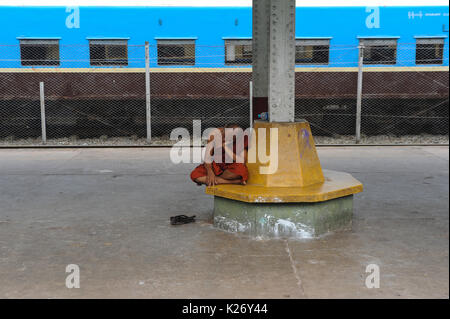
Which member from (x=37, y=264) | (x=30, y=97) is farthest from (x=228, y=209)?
(x=30, y=97)

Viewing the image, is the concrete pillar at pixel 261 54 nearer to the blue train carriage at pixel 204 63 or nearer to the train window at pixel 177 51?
the blue train carriage at pixel 204 63

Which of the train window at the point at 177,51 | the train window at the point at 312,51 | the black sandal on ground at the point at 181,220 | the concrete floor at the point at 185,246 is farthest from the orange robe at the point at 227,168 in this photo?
the train window at the point at 312,51

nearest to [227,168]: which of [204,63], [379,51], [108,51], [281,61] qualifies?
[281,61]

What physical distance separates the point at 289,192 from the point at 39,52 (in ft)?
32.2

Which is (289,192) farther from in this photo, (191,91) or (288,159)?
(191,91)

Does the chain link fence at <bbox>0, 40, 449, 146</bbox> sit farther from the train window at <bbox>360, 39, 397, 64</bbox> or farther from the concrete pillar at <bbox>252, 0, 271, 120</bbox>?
the concrete pillar at <bbox>252, 0, 271, 120</bbox>

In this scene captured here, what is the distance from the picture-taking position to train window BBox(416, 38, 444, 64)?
13281 millimetres

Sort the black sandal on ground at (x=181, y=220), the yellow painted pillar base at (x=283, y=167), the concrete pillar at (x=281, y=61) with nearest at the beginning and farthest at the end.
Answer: the yellow painted pillar base at (x=283, y=167), the concrete pillar at (x=281, y=61), the black sandal on ground at (x=181, y=220)

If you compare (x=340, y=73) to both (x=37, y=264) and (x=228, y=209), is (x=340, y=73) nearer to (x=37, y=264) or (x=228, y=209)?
(x=228, y=209)

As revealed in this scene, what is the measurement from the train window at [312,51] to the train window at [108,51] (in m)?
4.34

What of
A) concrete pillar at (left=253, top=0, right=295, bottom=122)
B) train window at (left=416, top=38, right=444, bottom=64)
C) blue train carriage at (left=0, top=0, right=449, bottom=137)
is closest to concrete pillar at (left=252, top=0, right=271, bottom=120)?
concrete pillar at (left=253, top=0, right=295, bottom=122)

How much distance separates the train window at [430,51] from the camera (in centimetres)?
1328

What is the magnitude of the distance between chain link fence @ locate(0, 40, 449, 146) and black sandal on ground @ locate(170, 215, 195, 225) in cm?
713
